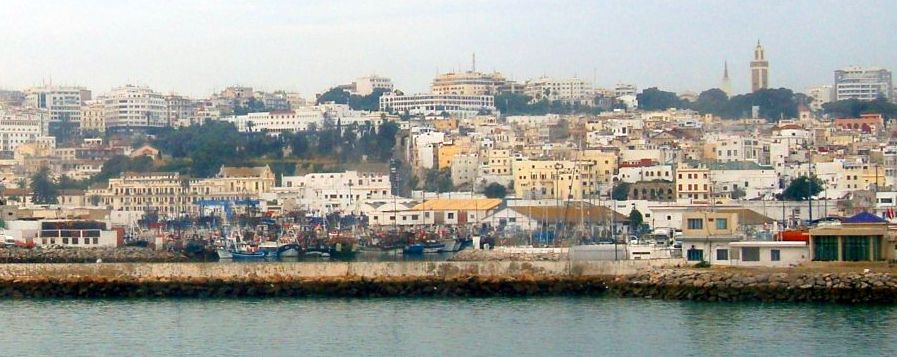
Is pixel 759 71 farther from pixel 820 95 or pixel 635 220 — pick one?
pixel 635 220

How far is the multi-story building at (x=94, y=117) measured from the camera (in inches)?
3130

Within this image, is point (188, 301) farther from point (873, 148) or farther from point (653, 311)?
→ point (873, 148)

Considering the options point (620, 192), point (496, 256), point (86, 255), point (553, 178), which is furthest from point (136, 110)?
point (496, 256)

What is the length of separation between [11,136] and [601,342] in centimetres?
5864

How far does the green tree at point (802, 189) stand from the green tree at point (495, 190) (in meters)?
8.78

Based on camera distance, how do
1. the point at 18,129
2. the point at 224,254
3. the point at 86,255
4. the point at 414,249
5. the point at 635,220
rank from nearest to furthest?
the point at 86,255, the point at 224,254, the point at 414,249, the point at 635,220, the point at 18,129

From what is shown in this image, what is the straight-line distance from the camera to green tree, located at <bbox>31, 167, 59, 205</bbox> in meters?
52.1

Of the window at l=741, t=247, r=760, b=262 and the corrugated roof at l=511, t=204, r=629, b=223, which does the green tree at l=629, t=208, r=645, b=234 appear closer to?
the corrugated roof at l=511, t=204, r=629, b=223

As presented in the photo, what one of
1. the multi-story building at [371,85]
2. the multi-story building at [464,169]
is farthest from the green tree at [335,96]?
the multi-story building at [464,169]

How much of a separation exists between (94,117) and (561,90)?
1883 centimetres

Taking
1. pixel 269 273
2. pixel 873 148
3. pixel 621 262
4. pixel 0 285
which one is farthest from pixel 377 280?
pixel 873 148

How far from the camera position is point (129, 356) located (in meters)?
17.2

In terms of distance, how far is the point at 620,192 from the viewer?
48125 mm

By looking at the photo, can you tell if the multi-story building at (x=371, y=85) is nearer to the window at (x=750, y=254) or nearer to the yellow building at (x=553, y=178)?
the yellow building at (x=553, y=178)
